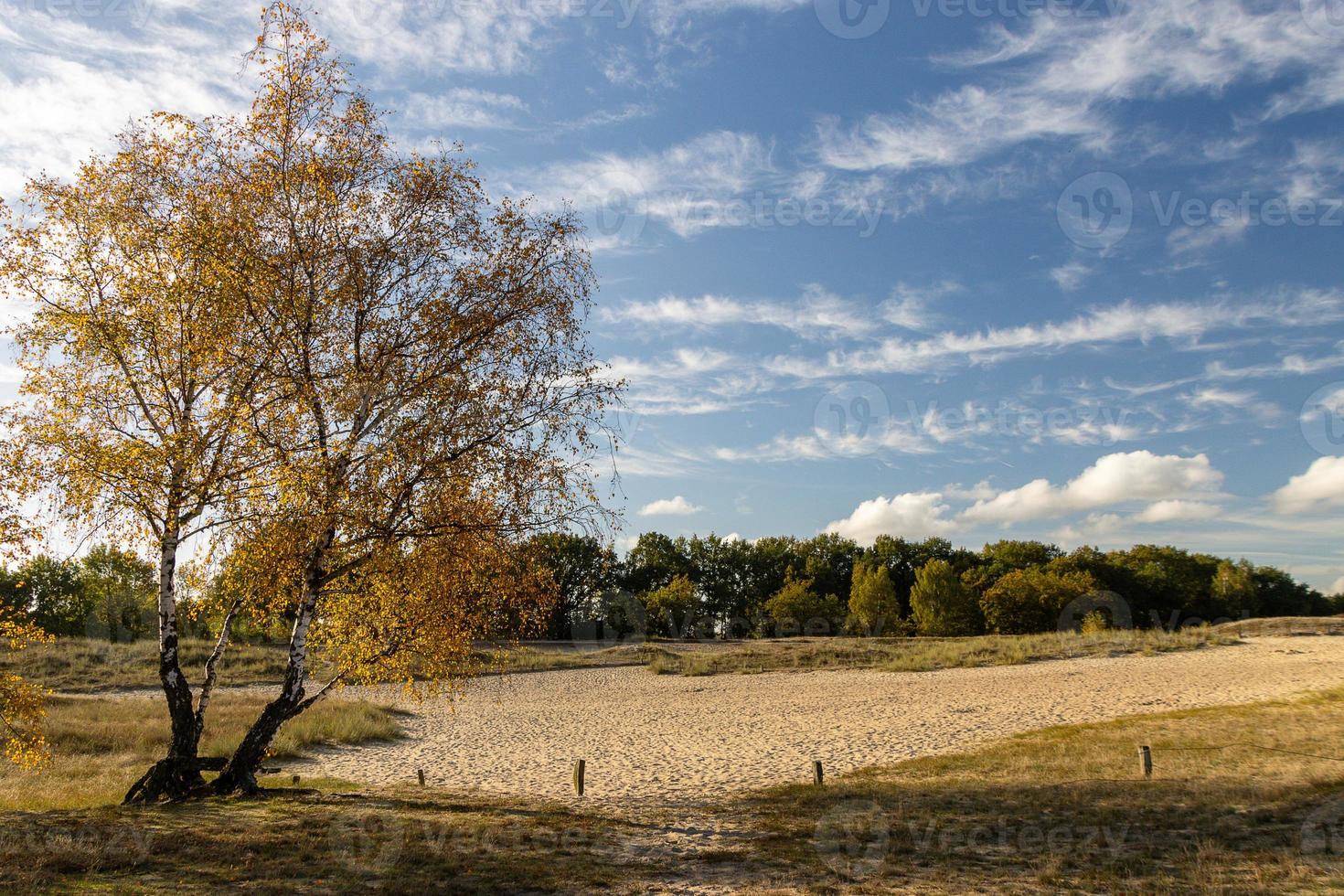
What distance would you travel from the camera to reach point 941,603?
82.5 metres

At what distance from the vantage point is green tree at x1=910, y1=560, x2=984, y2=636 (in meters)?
81.9

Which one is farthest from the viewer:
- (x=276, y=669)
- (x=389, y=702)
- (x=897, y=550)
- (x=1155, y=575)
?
(x=897, y=550)

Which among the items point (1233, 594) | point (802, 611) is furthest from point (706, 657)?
point (1233, 594)

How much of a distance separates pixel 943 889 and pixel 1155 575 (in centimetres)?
10588

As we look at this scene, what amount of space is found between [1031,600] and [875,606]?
16.2 metres

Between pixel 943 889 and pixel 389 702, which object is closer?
pixel 943 889

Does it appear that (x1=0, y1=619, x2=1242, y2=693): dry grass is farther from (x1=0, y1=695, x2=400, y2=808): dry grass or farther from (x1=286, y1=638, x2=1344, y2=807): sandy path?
(x1=0, y1=695, x2=400, y2=808): dry grass

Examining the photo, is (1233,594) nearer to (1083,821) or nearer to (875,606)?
(875,606)

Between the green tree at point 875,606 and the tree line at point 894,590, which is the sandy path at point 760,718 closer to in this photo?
the tree line at point 894,590

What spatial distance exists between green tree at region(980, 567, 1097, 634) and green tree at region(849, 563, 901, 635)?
32.3 ft

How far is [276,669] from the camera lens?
51500 millimetres

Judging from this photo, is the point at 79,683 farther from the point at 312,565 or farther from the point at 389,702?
the point at 312,565

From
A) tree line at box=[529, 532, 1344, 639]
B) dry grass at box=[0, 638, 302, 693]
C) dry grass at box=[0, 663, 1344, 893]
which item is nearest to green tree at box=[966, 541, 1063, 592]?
tree line at box=[529, 532, 1344, 639]

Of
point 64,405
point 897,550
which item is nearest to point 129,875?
point 64,405
